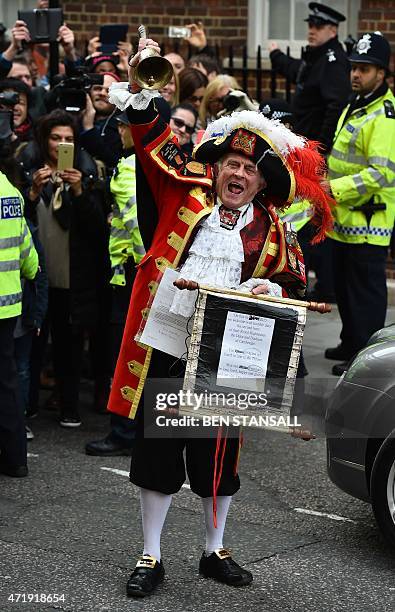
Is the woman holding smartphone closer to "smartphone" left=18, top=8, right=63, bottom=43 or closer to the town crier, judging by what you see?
"smartphone" left=18, top=8, right=63, bottom=43

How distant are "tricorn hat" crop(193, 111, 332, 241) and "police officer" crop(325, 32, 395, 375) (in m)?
3.46

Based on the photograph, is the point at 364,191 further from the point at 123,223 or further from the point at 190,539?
the point at 190,539

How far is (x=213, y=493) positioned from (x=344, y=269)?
14.1ft

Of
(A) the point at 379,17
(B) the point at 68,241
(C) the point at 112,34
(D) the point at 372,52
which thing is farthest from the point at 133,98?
(A) the point at 379,17

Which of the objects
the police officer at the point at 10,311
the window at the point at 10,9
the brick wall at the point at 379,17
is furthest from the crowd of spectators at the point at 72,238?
the window at the point at 10,9

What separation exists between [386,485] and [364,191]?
142 inches

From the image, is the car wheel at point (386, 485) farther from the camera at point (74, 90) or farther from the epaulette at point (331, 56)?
the epaulette at point (331, 56)

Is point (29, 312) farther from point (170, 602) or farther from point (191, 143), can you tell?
point (170, 602)

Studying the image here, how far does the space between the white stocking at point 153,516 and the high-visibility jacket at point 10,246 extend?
6.01 feet

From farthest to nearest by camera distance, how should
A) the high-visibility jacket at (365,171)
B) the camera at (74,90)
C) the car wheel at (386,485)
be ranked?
the camera at (74,90) → the high-visibility jacket at (365,171) → the car wheel at (386,485)

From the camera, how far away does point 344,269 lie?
9.30 m

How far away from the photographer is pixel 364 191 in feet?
29.1

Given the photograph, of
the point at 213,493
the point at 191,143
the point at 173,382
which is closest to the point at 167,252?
the point at 173,382

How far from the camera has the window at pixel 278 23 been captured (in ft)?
41.5
